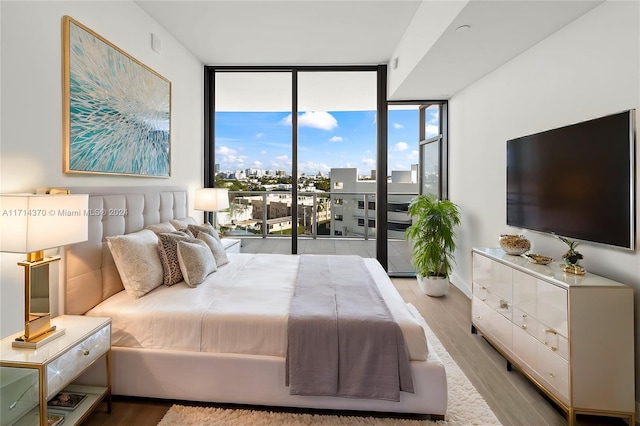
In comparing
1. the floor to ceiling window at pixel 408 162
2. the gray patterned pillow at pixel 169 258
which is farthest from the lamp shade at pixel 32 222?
the floor to ceiling window at pixel 408 162

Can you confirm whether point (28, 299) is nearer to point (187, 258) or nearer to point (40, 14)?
point (187, 258)

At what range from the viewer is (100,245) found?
212 centimetres

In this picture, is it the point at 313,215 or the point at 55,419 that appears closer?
the point at 55,419

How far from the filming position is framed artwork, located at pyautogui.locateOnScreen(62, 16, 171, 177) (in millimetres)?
2041

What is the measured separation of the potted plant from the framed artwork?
3025 mm

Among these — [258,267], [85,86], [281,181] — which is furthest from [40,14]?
[281,181]

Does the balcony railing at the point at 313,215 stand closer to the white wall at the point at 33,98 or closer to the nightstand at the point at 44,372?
the white wall at the point at 33,98

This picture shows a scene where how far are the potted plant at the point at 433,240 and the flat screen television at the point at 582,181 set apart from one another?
1.06 meters

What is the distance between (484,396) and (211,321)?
1.81 meters

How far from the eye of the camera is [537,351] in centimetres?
189

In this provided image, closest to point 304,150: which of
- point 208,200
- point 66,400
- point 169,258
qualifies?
point 208,200

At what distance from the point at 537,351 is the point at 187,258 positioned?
2491mm

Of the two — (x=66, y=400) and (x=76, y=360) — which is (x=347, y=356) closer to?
(x=76, y=360)

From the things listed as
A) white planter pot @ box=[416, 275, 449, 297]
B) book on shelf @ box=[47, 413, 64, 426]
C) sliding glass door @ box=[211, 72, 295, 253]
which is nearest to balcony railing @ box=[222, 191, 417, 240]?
sliding glass door @ box=[211, 72, 295, 253]
